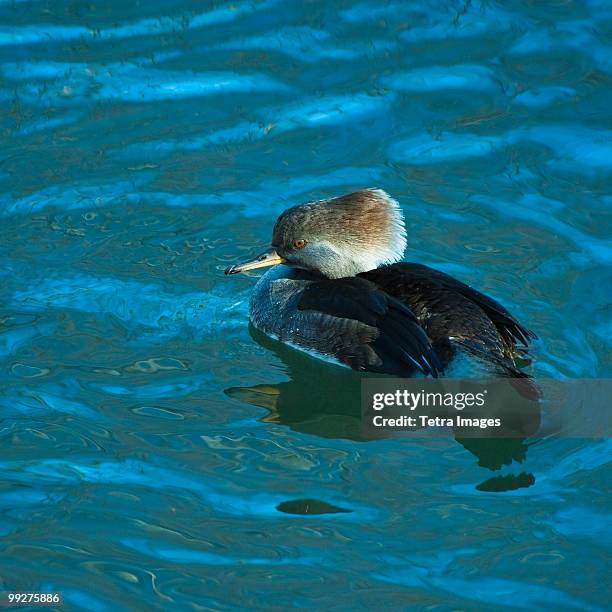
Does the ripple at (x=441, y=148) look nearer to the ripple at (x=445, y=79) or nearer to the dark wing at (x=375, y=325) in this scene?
the ripple at (x=445, y=79)

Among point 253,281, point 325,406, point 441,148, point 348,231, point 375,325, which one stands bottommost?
point 325,406

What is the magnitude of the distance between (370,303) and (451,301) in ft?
1.69

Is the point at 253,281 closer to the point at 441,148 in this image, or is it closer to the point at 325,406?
the point at 325,406

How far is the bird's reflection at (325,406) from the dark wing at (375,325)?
20 cm

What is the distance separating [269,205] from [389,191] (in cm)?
100

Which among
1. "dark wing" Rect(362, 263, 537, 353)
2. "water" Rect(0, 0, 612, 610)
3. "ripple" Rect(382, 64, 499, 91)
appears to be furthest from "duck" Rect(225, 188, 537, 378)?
"ripple" Rect(382, 64, 499, 91)

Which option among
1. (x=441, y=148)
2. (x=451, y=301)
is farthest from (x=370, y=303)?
(x=441, y=148)

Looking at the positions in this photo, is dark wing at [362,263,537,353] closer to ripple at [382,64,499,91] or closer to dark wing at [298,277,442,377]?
dark wing at [298,277,442,377]

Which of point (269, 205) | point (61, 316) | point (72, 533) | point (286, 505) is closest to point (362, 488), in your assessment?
point (286, 505)

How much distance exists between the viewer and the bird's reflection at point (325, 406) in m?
6.57

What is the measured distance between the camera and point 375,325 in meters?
7.35

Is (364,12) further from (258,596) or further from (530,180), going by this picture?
(258,596)

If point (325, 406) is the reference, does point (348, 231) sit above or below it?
above

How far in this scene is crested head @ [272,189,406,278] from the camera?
26.4 ft
